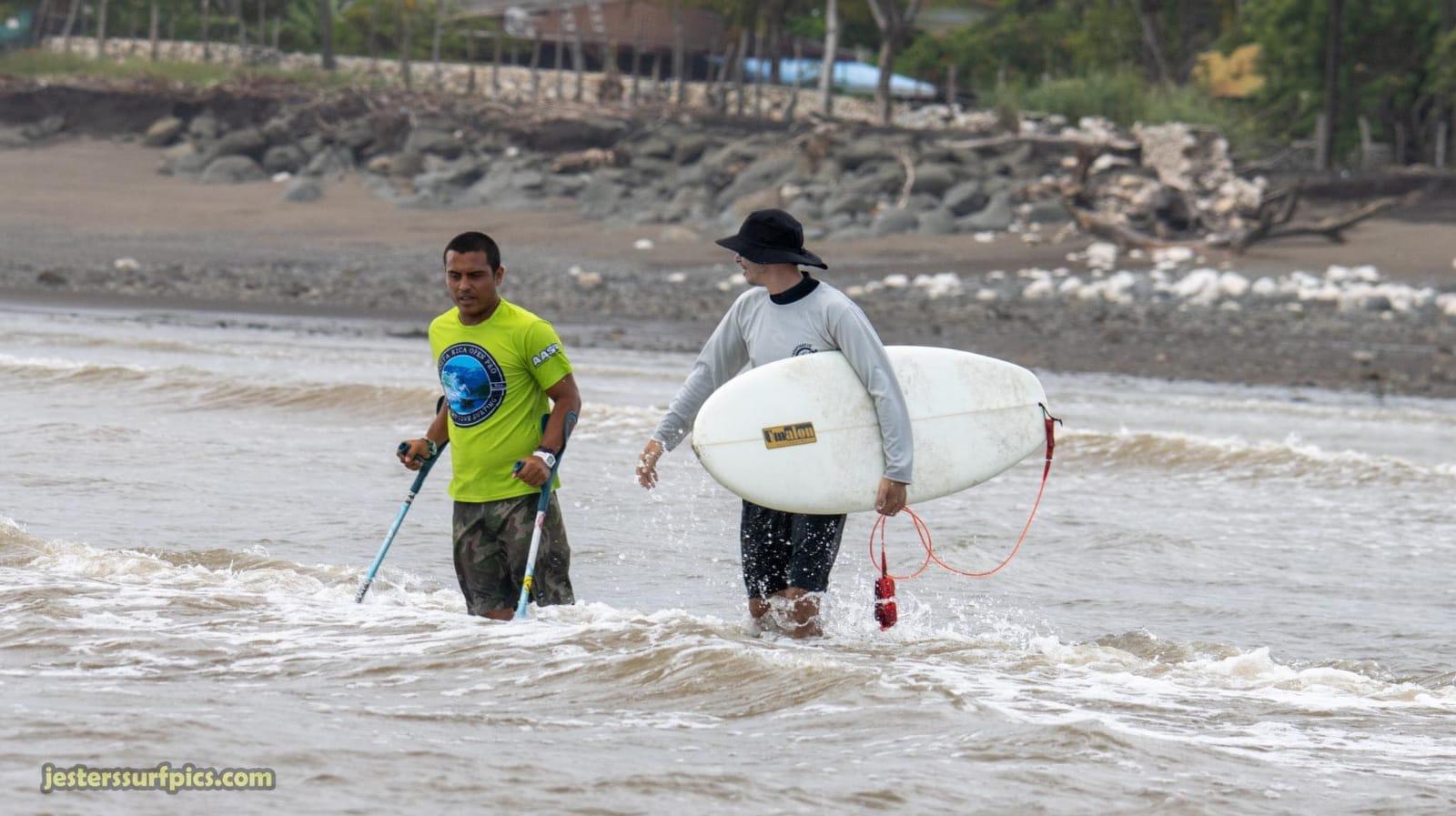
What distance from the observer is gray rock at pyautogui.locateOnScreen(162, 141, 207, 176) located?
34.9 m

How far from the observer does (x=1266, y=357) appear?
1867 cm

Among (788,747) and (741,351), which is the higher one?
(741,351)

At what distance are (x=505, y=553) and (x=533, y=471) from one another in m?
0.42

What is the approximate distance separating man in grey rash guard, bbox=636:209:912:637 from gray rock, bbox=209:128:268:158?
104 feet

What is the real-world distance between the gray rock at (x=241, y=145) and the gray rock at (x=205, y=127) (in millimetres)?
756

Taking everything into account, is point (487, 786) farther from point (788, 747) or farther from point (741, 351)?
point (741, 351)

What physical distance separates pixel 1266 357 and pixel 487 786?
1557 cm

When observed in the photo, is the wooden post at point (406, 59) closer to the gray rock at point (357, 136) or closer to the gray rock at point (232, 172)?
the gray rock at point (357, 136)

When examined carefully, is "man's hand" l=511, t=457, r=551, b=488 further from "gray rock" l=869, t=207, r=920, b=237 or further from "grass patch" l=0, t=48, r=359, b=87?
"grass patch" l=0, t=48, r=359, b=87

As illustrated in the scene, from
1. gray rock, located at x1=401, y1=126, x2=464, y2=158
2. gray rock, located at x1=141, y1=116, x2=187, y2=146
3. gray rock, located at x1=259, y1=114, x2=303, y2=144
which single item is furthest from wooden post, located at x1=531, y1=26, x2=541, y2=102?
gray rock, located at x1=141, y1=116, x2=187, y2=146

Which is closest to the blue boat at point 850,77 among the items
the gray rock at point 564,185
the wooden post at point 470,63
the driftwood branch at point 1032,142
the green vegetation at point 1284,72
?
the green vegetation at point 1284,72

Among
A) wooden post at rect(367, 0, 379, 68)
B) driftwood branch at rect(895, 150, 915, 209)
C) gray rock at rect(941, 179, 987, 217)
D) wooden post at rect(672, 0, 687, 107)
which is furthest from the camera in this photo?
wooden post at rect(367, 0, 379, 68)

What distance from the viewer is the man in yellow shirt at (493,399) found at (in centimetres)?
558

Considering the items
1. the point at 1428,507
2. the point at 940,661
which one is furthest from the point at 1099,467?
the point at 940,661
